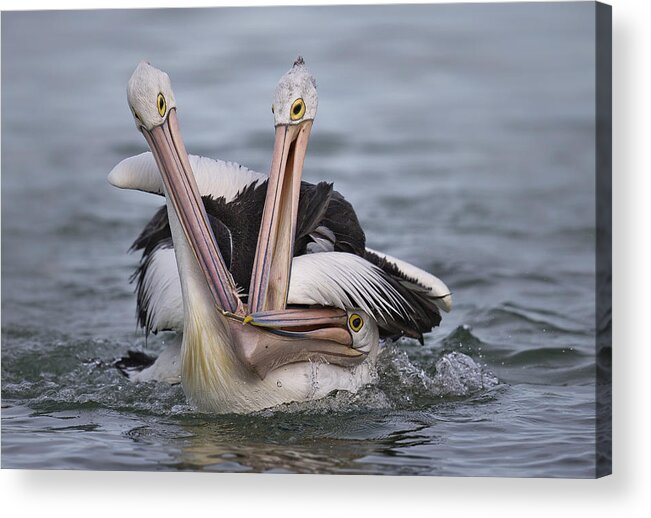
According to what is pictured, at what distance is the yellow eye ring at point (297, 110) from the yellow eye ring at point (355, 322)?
80 cm

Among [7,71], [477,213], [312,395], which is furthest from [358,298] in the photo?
[477,213]

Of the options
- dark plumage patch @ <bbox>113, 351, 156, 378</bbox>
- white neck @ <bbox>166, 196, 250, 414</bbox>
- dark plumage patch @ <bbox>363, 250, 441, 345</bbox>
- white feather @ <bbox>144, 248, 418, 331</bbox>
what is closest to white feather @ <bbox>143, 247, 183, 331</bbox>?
white feather @ <bbox>144, 248, 418, 331</bbox>

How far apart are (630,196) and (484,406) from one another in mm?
1049

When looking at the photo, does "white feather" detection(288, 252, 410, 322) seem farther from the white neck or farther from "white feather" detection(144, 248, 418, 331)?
the white neck

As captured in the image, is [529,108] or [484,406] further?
[529,108]

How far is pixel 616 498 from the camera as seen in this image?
17.9 ft

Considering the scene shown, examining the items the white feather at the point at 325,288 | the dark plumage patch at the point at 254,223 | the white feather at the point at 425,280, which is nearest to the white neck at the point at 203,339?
the dark plumage patch at the point at 254,223

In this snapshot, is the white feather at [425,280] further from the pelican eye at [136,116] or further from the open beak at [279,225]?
the pelican eye at [136,116]

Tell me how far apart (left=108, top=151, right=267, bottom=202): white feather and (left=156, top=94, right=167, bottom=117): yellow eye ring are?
1.67 ft

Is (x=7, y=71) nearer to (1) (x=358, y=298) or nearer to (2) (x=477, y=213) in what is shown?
(1) (x=358, y=298)

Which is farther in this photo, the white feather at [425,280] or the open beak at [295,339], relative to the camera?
the white feather at [425,280]

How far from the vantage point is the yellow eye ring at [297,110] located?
5631 mm

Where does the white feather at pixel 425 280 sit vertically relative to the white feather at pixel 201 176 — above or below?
below

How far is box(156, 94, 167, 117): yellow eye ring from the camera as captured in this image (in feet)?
18.0
